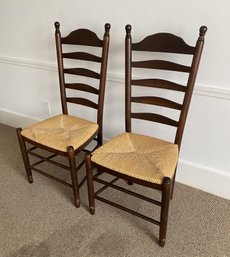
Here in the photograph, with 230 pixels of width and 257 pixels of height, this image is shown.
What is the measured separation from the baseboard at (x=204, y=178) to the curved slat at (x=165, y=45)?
2.59 feet

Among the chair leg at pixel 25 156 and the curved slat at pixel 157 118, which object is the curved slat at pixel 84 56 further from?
the chair leg at pixel 25 156

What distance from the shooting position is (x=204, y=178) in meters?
1.68

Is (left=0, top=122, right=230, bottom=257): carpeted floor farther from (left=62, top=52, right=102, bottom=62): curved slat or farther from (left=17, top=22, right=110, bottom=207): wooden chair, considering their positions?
(left=62, top=52, right=102, bottom=62): curved slat

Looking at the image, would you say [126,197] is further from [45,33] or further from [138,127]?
[45,33]

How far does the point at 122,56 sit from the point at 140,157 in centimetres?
72

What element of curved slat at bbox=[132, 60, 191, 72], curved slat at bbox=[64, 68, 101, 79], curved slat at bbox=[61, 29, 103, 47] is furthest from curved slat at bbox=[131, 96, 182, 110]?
curved slat at bbox=[61, 29, 103, 47]

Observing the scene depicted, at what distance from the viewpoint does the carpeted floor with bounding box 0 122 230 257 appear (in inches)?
52.1

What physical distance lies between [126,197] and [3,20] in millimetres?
1773

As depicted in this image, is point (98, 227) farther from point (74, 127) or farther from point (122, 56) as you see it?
point (122, 56)

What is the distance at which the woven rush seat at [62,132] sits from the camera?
4.84 feet

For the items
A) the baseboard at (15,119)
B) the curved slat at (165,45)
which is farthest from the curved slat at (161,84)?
the baseboard at (15,119)

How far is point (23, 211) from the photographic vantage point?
62.1 inches

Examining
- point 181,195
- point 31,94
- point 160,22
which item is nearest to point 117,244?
point 181,195

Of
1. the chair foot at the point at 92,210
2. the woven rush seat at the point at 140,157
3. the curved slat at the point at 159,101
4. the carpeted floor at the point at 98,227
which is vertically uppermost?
the curved slat at the point at 159,101
